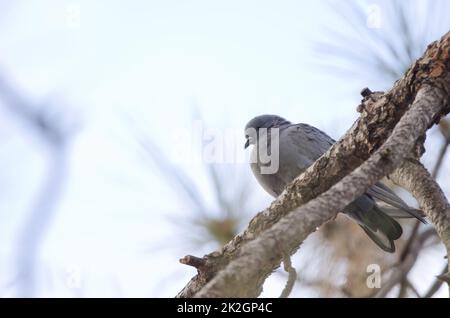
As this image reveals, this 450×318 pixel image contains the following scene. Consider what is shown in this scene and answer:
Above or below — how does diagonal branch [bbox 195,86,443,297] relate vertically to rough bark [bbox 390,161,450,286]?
below

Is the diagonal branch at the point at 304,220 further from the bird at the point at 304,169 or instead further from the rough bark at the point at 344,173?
the bird at the point at 304,169

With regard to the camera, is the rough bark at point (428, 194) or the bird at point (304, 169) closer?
the rough bark at point (428, 194)

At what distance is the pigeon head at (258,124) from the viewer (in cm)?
520

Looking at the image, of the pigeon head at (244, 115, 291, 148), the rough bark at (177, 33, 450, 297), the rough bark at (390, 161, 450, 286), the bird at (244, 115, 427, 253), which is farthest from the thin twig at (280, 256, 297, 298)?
the pigeon head at (244, 115, 291, 148)

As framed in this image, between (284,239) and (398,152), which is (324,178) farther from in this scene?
(284,239)

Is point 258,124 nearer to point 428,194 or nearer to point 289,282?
point 428,194

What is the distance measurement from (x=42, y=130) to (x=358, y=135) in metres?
1.95

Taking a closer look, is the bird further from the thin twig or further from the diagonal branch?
the diagonal branch

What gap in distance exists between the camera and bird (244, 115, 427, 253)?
406 cm

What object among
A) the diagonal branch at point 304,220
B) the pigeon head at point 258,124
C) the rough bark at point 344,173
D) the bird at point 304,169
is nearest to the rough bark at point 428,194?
the rough bark at point 344,173

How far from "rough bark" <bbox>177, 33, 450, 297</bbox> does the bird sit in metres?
0.64

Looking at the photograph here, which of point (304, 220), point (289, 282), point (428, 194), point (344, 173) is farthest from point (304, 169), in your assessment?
point (304, 220)

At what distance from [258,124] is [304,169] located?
3.16 ft
